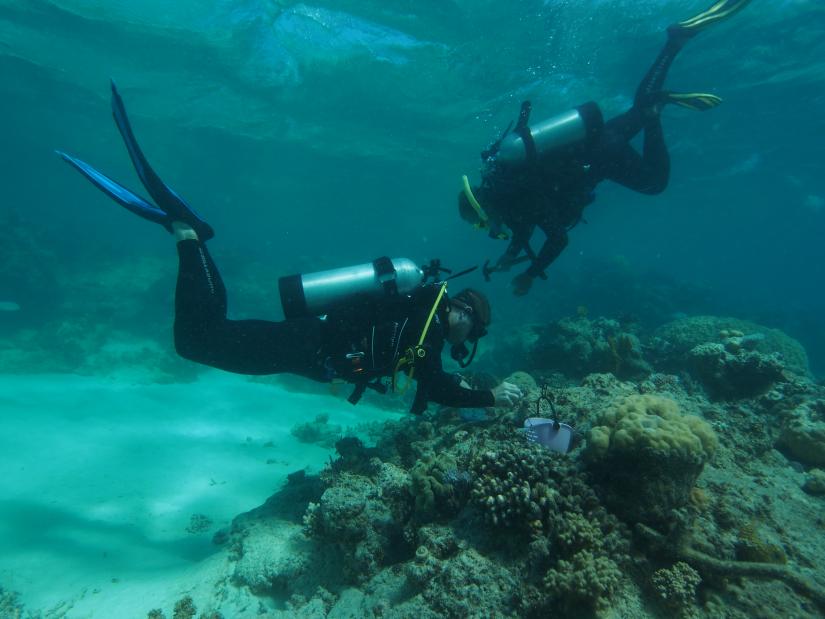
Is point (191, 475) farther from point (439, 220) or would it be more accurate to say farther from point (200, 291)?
point (439, 220)

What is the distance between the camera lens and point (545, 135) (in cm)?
711

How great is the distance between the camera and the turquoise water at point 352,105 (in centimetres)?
1725

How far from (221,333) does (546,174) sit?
5.86 metres

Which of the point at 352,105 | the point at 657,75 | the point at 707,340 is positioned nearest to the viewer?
the point at 657,75

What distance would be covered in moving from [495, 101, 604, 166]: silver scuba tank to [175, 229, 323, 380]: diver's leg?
4434 mm

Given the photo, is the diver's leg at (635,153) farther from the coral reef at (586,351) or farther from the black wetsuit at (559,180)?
the coral reef at (586,351)

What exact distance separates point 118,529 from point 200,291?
12.6 feet

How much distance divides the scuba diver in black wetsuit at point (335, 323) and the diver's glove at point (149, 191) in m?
0.01

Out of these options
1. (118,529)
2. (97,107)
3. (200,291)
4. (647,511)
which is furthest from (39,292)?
(647,511)

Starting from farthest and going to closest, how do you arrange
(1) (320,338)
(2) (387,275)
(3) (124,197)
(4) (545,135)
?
(4) (545,135), (3) (124,197), (1) (320,338), (2) (387,275)

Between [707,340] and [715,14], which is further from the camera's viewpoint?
[707,340]

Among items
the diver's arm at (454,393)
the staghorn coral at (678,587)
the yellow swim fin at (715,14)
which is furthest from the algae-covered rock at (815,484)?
the yellow swim fin at (715,14)

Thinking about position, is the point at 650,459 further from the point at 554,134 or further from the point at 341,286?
the point at 554,134

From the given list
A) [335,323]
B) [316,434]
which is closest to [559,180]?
[335,323]
